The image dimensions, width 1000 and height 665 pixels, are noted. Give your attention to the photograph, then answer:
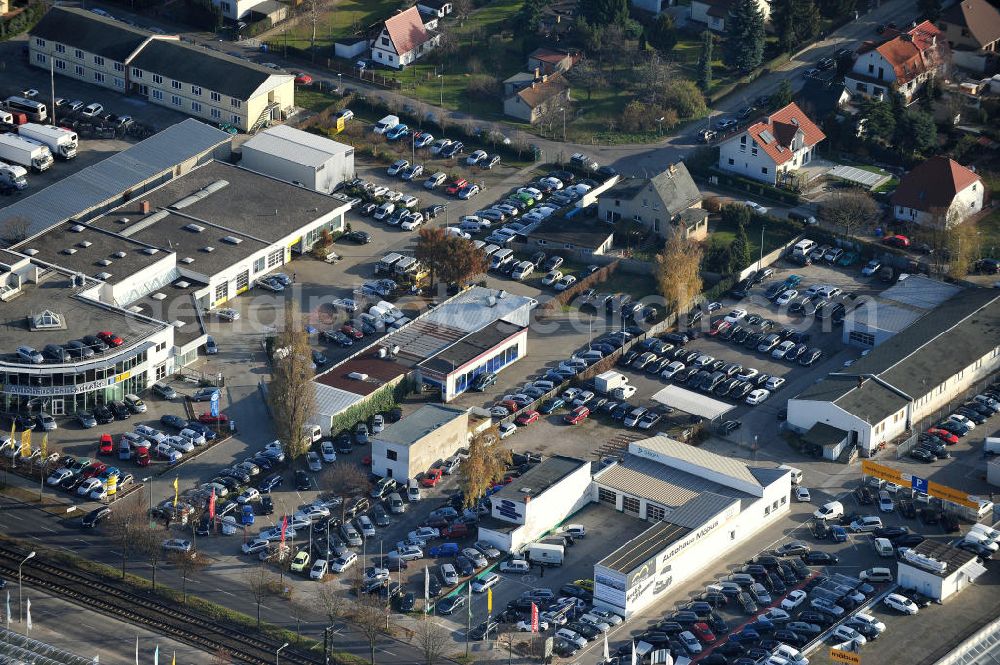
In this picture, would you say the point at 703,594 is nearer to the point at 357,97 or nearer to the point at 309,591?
the point at 309,591

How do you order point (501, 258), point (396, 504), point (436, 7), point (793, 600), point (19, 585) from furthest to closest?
point (436, 7) < point (501, 258) < point (396, 504) < point (793, 600) < point (19, 585)

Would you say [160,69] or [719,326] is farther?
[160,69]

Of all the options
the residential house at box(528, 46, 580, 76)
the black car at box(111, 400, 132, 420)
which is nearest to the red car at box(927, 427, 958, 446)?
the black car at box(111, 400, 132, 420)

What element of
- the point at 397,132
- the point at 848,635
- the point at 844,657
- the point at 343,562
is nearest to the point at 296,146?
the point at 397,132

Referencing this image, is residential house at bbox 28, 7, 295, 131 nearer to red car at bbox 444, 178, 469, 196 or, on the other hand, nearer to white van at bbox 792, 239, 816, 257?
red car at bbox 444, 178, 469, 196

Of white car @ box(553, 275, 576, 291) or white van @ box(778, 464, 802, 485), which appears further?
white car @ box(553, 275, 576, 291)

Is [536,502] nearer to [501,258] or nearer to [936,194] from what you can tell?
[501,258]

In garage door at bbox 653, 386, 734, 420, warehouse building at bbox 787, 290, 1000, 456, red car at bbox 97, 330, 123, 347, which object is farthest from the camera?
garage door at bbox 653, 386, 734, 420

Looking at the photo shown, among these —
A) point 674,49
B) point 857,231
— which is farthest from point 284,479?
point 674,49
